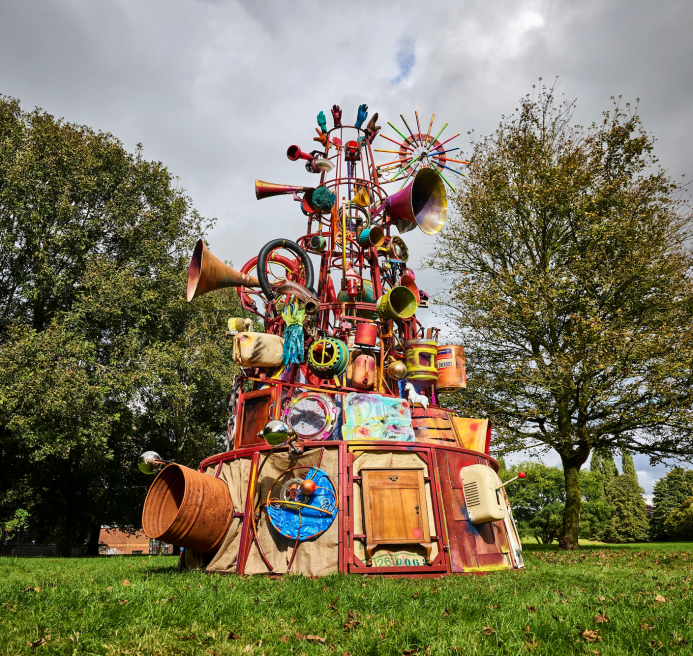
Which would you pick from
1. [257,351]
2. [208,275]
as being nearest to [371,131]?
[208,275]

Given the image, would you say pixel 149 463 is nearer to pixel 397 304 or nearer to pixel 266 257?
pixel 266 257

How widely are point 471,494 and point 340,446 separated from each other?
8.45ft

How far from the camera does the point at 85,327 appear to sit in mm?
20672

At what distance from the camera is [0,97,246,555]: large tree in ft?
59.8

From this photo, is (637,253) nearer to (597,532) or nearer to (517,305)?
(517,305)

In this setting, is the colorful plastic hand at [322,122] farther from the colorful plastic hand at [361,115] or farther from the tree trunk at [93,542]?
the tree trunk at [93,542]

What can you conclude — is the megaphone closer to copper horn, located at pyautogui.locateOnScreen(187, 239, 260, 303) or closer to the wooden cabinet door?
copper horn, located at pyautogui.locateOnScreen(187, 239, 260, 303)

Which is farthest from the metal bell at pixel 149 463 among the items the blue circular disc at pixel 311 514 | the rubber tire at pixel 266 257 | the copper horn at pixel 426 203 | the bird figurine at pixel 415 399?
the copper horn at pixel 426 203

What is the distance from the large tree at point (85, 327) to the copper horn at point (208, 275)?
7.92 meters

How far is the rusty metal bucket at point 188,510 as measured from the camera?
9383mm

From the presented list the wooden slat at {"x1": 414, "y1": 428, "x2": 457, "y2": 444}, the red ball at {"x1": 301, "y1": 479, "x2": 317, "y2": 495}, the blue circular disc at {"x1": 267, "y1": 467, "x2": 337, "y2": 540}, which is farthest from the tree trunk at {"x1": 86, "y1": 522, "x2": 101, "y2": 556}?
the wooden slat at {"x1": 414, "y1": 428, "x2": 457, "y2": 444}

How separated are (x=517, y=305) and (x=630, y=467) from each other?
1688 inches

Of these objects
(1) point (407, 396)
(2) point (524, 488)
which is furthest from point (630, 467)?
(1) point (407, 396)

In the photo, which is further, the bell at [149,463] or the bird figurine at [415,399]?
the bird figurine at [415,399]
